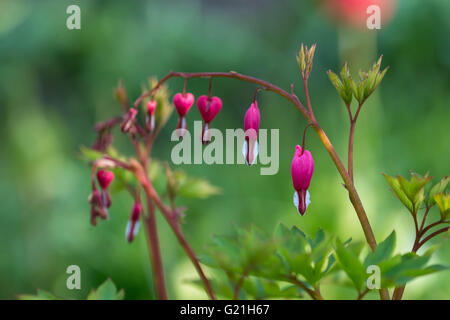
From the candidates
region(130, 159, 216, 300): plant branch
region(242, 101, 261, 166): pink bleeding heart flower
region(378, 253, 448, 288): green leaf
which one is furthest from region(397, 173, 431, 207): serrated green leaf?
region(130, 159, 216, 300): plant branch

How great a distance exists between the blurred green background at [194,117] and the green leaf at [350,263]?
2.30 ft

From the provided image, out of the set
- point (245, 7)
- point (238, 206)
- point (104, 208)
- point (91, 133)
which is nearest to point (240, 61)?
point (245, 7)

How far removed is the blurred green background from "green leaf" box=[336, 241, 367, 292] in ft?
2.30

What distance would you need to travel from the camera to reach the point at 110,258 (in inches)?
84.4

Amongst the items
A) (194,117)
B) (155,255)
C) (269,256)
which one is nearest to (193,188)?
(155,255)

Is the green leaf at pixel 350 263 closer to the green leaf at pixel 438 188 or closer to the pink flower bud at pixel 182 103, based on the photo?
the green leaf at pixel 438 188

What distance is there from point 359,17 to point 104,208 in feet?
6.80

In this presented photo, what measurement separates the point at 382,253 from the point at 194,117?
266 centimetres

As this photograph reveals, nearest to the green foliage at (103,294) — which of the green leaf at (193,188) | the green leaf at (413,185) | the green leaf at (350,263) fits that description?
the green leaf at (193,188)

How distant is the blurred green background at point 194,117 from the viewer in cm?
219

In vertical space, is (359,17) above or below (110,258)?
above

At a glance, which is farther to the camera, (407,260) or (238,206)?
(238,206)

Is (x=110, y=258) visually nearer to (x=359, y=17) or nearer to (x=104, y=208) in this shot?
(x=104, y=208)

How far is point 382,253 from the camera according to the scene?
0.73m
